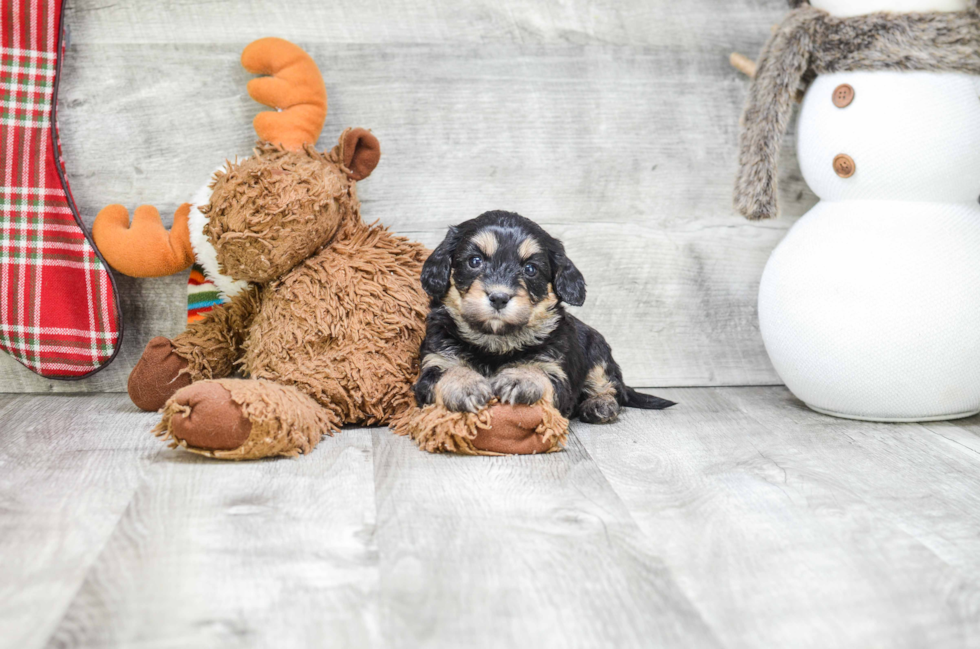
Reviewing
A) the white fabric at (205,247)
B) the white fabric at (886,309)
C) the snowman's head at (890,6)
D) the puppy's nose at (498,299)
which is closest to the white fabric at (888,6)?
the snowman's head at (890,6)

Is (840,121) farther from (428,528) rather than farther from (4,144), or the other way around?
(4,144)

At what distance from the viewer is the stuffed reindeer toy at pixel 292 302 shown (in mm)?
1923

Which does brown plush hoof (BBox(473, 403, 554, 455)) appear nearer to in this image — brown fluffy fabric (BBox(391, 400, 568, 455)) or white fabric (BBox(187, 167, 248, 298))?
brown fluffy fabric (BBox(391, 400, 568, 455))

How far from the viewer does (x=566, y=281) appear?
79.3 inches

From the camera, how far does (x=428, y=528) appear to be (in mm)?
1493

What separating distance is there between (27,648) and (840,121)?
2199 mm

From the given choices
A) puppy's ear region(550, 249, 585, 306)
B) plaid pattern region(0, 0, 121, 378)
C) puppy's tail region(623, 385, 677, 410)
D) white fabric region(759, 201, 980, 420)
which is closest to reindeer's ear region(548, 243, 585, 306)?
puppy's ear region(550, 249, 585, 306)

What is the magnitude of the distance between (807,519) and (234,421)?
47.1 inches

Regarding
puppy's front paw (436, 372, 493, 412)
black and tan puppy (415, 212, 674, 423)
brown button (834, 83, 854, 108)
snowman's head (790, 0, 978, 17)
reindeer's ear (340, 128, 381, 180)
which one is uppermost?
snowman's head (790, 0, 978, 17)

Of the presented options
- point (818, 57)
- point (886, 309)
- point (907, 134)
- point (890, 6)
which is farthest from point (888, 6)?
point (886, 309)

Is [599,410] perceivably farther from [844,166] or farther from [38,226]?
[38,226]

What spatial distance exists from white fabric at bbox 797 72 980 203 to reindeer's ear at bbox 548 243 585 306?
33.9 inches

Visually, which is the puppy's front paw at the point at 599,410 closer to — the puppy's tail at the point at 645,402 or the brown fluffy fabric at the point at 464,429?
the puppy's tail at the point at 645,402

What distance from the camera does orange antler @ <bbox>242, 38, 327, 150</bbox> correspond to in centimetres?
231
